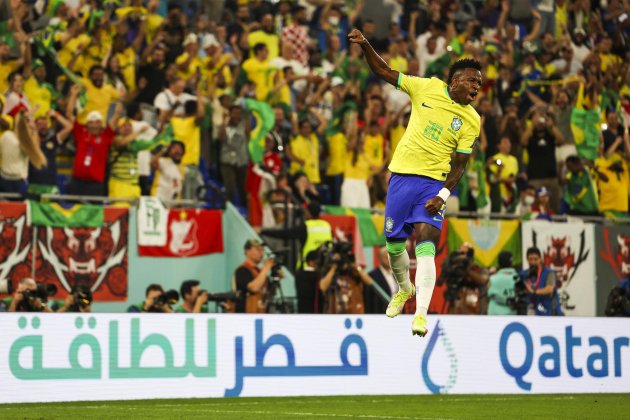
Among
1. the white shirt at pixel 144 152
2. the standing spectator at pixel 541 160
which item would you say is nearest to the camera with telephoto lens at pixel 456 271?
the white shirt at pixel 144 152

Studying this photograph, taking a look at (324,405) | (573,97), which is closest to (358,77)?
(573,97)

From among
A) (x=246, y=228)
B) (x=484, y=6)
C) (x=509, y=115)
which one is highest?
Result: (x=484, y=6)

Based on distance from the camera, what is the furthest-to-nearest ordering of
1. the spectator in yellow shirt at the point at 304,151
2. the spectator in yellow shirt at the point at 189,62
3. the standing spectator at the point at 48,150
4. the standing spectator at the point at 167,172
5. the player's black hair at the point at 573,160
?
the player's black hair at the point at 573,160 < the spectator in yellow shirt at the point at 304,151 < the spectator in yellow shirt at the point at 189,62 < the standing spectator at the point at 167,172 < the standing spectator at the point at 48,150

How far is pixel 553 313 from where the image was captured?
18.1m

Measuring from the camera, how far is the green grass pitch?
37.2 feet

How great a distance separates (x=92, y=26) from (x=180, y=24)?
1650 millimetres

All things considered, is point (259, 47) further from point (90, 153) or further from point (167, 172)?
point (90, 153)

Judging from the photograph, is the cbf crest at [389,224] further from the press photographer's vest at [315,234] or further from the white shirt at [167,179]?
the white shirt at [167,179]

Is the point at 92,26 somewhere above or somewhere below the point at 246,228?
above

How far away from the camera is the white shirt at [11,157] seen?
1684cm

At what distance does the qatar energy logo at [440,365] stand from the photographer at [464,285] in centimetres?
276

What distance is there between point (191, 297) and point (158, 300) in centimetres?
112

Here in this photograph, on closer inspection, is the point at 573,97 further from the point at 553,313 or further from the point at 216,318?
the point at 216,318

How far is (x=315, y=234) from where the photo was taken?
57.2ft
